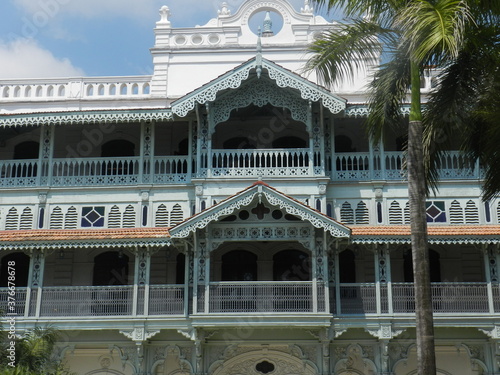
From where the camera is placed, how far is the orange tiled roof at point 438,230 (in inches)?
876

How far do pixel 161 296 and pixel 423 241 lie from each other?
402 inches

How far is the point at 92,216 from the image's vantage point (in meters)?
24.7

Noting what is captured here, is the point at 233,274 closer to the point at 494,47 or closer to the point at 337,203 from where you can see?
the point at 337,203


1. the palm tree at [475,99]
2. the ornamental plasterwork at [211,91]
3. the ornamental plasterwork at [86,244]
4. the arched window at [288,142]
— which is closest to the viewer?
the palm tree at [475,99]

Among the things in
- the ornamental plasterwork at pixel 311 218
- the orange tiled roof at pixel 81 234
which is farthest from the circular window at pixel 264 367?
the orange tiled roof at pixel 81 234

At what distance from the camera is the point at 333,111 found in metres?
23.5

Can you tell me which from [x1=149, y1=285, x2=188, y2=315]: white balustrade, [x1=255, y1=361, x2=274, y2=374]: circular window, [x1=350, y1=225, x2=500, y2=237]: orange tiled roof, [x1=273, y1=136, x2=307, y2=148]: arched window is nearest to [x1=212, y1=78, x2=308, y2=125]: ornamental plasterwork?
[x1=273, y1=136, x2=307, y2=148]: arched window

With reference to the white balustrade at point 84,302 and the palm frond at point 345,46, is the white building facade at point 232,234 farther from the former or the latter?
the palm frond at point 345,46

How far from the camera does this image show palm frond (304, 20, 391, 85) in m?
17.1

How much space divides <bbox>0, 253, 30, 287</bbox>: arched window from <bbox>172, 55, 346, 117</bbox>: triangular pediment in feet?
23.5

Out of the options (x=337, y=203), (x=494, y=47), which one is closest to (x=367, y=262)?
(x=337, y=203)

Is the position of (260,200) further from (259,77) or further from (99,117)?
(99,117)

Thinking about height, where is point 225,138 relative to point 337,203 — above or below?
above

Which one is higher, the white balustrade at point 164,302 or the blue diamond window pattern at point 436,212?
the blue diamond window pattern at point 436,212
